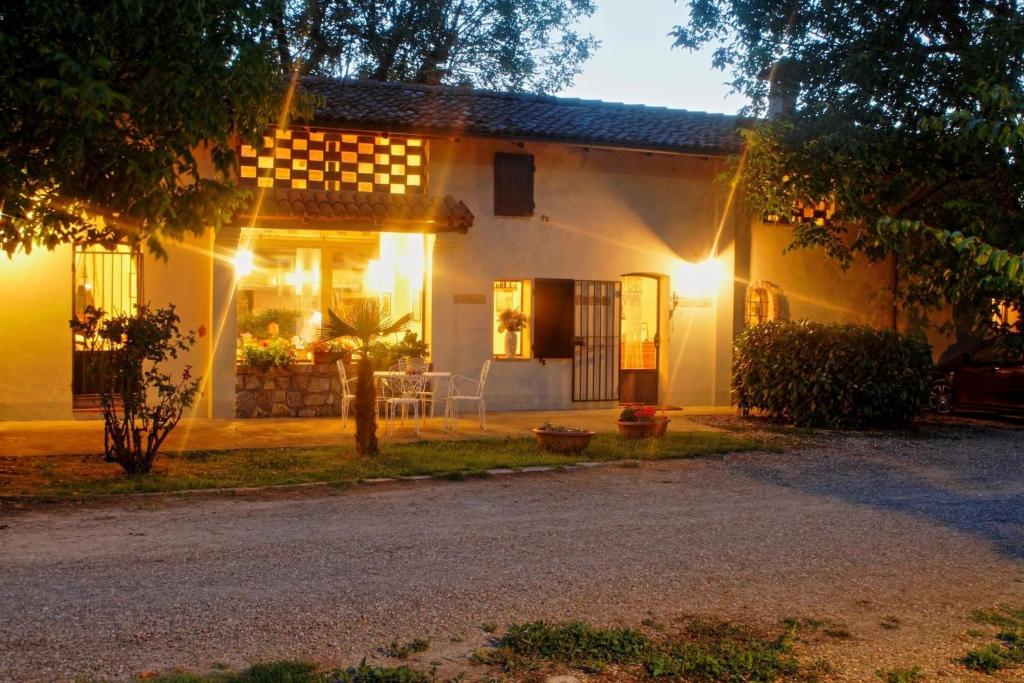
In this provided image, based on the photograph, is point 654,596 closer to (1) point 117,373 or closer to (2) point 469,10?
(1) point 117,373

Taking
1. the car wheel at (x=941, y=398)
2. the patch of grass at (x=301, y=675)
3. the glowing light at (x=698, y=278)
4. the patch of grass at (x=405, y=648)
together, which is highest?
the glowing light at (x=698, y=278)

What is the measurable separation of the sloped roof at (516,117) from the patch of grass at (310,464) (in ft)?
17.4

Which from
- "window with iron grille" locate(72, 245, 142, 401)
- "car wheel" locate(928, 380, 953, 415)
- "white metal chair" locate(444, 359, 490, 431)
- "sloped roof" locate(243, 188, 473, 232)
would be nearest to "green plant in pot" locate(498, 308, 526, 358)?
"white metal chair" locate(444, 359, 490, 431)

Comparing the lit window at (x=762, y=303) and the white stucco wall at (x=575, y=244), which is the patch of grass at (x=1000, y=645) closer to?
the white stucco wall at (x=575, y=244)

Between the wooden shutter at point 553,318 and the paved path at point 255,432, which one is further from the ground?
the wooden shutter at point 553,318

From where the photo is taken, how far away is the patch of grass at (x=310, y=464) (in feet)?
30.2

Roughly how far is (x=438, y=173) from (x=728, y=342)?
19.1ft

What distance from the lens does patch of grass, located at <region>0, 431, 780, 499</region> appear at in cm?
920

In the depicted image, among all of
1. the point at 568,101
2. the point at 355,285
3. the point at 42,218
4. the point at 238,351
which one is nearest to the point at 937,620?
the point at 42,218

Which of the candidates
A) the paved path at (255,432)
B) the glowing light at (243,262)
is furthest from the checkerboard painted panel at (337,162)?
the paved path at (255,432)

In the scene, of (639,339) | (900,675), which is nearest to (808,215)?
(639,339)

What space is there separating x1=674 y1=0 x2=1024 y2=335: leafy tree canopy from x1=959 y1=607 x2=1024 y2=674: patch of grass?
30.3 feet

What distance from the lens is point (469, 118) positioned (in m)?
15.9

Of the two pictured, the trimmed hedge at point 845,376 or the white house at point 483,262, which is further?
the white house at point 483,262
